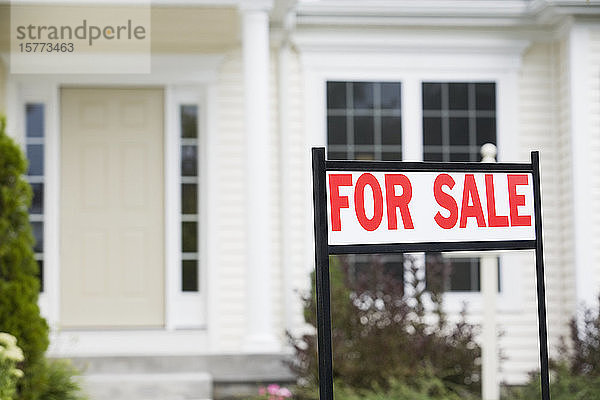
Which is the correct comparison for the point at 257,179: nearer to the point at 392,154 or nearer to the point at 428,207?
the point at 392,154

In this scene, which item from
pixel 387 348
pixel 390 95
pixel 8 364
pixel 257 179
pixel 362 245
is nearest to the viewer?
pixel 362 245

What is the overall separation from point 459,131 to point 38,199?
395 centimetres

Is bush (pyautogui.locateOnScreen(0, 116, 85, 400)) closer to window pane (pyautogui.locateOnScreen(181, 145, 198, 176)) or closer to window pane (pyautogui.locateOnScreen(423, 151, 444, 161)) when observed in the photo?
window pane (pyautogui.locateOnScreen(181, 145, 198, 176))

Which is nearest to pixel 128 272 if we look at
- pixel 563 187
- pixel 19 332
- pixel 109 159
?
pixel 109 159

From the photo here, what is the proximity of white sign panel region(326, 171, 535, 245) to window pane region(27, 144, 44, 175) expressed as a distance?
6.15 m

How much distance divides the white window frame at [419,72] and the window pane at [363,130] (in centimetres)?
29

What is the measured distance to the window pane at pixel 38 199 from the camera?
8.34 meters

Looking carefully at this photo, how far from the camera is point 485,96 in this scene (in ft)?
28.5

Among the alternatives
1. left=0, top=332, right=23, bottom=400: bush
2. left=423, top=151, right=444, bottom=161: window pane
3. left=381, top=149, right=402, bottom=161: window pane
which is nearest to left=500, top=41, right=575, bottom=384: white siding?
left=423, top=151, right=444, bottom=161: window pane

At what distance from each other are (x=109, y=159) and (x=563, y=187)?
13.8ft

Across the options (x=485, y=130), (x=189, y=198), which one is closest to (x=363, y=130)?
(x=485, y=130)

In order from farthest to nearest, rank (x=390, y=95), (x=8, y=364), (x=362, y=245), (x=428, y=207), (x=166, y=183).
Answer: (x=390, y=95) < (x=166, y=183) < (x=8, y=364) < (x=428, y=207) < (x=362, y=245)

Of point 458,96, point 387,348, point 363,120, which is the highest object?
point 458,96

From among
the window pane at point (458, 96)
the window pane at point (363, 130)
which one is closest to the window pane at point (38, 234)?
the window pane at point (363, 130)
